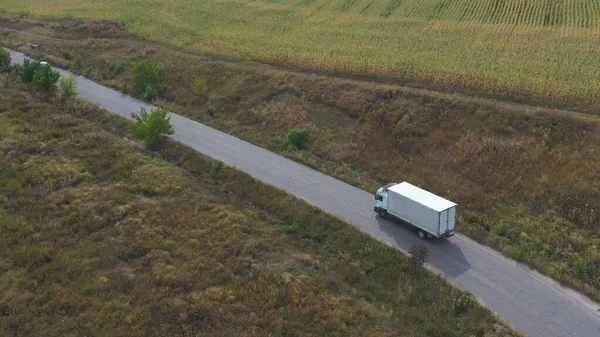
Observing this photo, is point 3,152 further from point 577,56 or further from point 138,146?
point 577,56

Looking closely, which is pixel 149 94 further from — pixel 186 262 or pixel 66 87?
pixel 186 262

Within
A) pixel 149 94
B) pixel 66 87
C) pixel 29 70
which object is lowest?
pixel 149 94

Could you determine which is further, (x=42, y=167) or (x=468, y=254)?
(x=42, y=167)

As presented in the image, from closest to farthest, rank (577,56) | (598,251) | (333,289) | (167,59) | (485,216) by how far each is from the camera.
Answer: (333,289) < (598,251) < (485,216) < (577,56) < (167,59)

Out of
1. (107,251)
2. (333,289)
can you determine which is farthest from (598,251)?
(107,251)

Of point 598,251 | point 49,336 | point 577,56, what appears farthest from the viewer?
point 577,56

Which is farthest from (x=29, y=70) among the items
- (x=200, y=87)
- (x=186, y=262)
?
(x=186, y=262)
